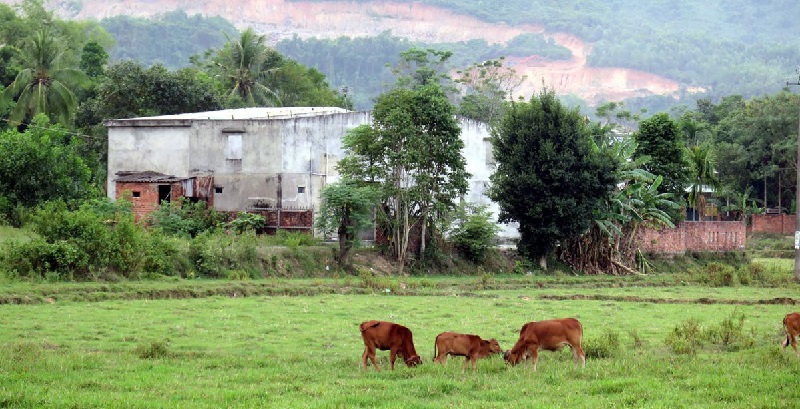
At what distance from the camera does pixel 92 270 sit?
34.4 m

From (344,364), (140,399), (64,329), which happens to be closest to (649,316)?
(344,364)

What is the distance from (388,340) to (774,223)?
70457mm

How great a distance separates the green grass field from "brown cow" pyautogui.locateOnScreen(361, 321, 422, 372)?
0.24 m

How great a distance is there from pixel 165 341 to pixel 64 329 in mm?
3243

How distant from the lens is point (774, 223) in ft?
274

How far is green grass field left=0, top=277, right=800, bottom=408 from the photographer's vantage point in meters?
16.2

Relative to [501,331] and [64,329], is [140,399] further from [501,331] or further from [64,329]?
[501,331]

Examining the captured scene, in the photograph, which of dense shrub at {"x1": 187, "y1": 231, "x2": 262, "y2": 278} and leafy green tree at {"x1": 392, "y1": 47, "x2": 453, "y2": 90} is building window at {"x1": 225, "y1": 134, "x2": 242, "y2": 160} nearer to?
dense shrub at {"x1": 187, "y1": 231, "x2": 262, "y2": 278}

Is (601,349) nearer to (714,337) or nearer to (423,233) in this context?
(714,337)

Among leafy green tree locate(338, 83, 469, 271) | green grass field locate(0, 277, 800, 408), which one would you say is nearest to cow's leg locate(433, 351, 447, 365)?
green grass field locate(0, 277, 800, 408)

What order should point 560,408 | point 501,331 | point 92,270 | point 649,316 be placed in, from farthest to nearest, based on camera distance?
point 92,270, point 649,316, point 501,331, point 560,408

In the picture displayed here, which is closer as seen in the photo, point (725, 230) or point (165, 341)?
point (165, 341)

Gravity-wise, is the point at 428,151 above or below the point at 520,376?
above

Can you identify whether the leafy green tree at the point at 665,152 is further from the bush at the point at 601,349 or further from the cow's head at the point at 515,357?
the cow's head at the point at 515,357
